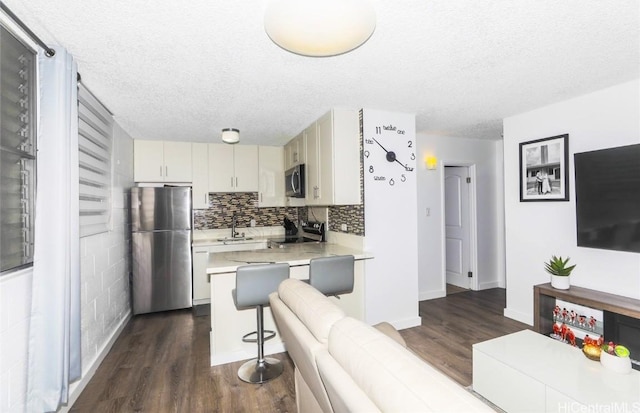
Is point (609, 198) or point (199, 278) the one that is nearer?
point (609, 198)

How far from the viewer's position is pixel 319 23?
132 cm

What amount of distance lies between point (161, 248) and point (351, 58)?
3432mm

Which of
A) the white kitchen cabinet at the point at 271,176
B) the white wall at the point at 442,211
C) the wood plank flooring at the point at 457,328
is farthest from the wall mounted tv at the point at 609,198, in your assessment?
the white kitchen cabinet at the point at 271,176

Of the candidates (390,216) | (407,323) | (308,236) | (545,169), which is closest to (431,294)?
(407,323)

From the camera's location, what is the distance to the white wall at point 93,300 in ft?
4.94

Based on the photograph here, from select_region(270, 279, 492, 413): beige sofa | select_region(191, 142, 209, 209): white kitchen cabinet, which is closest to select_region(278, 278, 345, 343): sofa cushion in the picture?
select_region(270, 279, 492, 413): beige sofa

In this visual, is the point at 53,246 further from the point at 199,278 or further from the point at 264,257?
the point at 199,278

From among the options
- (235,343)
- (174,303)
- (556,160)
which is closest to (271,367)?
(235,343)

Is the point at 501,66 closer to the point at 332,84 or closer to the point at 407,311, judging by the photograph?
the point at 332,84

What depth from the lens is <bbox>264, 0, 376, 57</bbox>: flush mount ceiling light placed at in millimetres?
1268

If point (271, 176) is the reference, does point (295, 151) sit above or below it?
above

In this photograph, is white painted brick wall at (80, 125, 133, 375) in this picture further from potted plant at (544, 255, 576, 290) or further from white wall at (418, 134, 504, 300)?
potted plant at (544, 255, 576, 290)

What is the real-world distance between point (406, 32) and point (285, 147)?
3373 millimetres

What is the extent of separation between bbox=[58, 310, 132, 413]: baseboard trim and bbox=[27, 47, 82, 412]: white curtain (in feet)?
1.45
